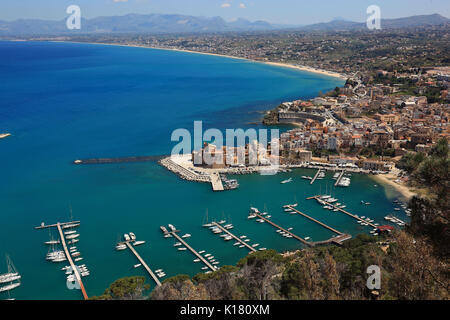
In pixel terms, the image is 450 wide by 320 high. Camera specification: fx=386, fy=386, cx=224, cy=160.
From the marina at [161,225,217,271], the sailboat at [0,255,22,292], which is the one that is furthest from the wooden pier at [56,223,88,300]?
the marina at [161,225,217,271]

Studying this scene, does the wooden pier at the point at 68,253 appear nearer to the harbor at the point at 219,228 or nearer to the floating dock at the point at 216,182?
the harbor at the point at 219,228

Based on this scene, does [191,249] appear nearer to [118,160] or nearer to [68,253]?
[68,253]

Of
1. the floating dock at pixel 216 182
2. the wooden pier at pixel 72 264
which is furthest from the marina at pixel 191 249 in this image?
the floating dock at pixel 216 182

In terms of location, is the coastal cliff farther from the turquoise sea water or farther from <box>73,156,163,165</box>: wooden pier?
<box>73,156,163,165</box>: wooden pier

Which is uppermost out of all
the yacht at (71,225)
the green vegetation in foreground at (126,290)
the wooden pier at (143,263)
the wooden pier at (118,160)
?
the wooden pier at (118,160)

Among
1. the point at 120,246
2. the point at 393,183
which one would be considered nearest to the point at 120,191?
the point at 120,246

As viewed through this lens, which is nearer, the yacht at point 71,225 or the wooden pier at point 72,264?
the wooden pier at point 72,264
